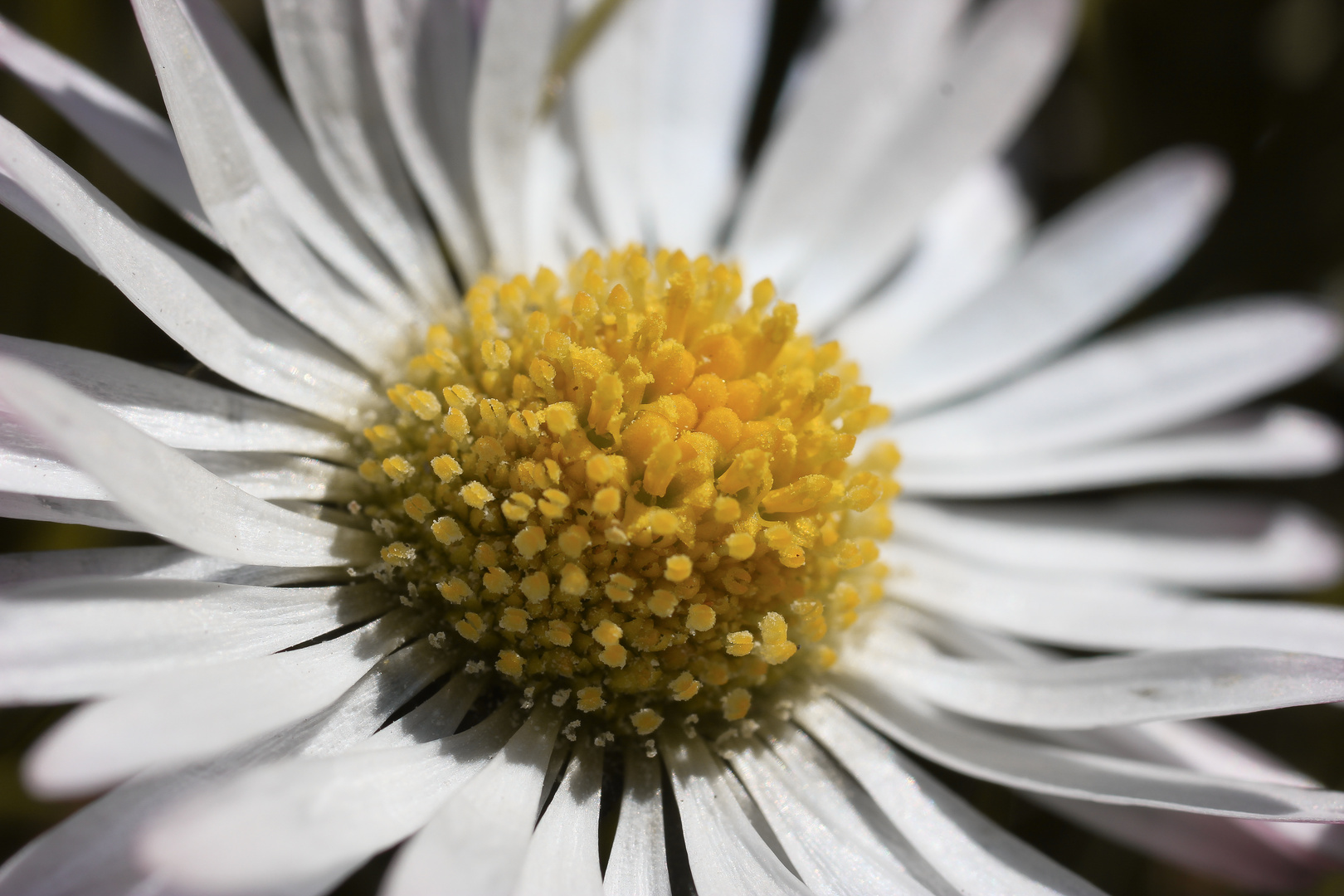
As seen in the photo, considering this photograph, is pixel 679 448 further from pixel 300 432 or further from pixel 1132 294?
pixel 1132 294

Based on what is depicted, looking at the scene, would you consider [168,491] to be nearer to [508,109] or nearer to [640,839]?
[640,839]

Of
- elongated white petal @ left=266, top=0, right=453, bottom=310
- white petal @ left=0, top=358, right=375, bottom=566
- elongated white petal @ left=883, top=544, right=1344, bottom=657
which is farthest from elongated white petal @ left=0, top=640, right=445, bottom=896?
elongated white petal @ left=883, top=544, right=1344, bottom=657

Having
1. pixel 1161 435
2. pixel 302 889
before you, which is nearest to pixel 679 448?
pixel 302 889

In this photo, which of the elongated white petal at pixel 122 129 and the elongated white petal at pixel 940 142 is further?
the elongated white petal at pixel 940 142

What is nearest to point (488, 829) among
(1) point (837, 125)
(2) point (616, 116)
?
(2) point (616, 116)

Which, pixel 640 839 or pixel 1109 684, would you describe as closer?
pixel 640 839

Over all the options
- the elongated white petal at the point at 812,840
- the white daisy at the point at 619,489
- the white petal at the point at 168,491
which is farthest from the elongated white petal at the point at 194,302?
the elongated white petal at the point at 812,840

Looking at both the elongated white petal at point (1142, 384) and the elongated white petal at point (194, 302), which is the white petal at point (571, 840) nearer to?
the elongated white petal at point (194, 302)
